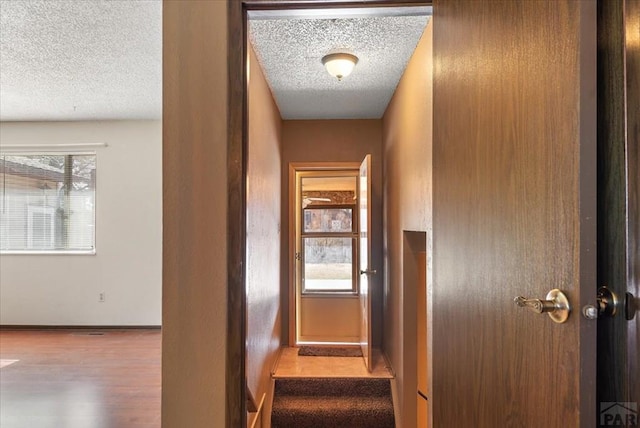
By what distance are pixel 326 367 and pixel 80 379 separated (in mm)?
2276

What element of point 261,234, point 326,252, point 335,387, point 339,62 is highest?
point 339,62

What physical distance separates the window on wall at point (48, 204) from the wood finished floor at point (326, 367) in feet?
10.2

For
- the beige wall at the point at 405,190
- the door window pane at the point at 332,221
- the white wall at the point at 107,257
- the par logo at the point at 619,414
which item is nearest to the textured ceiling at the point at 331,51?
the beige wall at the point at 405,190

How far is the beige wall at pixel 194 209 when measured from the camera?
4.15 ft

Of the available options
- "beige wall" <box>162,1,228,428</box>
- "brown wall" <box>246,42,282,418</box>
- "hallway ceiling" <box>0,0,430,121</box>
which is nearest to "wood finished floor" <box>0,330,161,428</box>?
"brown wall" <box>246,42,282,418</box>

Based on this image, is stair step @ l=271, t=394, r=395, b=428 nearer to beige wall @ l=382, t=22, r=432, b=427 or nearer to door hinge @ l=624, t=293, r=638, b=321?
beige wall @ l=382, t=22, r=432, b=427

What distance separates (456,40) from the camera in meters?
1.18

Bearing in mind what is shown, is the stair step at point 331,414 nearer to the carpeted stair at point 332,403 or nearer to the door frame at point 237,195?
the carpeted stair at point 332,403

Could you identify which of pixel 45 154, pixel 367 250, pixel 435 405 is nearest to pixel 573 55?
pixel 435 405

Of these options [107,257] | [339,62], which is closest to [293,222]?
[339,62]

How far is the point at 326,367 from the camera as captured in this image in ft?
10.8

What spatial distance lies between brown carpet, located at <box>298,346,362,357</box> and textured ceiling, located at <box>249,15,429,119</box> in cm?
263

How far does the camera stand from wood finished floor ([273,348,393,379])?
3100 mm

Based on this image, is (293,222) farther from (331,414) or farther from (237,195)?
(237,195)
